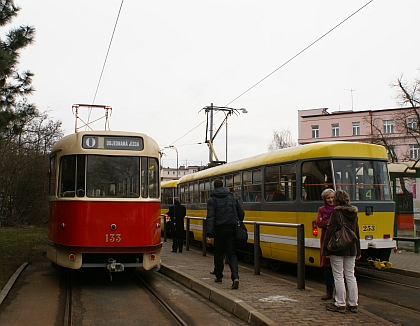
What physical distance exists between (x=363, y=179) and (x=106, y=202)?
5.09 metres

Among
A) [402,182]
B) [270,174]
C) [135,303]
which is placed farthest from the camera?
[402,182]

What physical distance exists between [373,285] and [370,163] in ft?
7.97

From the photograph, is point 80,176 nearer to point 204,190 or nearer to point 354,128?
point 204,190

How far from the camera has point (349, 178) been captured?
1040cm

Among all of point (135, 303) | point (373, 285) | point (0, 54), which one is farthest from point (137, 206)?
point (373, 285)

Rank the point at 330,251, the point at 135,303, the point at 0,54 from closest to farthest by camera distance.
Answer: the point at 330,251 → the point at 135,303 → the point at 0,54

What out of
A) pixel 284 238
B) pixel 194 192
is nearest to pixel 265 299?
pixel 284 238

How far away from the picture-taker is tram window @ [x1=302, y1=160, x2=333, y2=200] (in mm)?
10352

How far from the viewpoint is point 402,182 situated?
1609 cm

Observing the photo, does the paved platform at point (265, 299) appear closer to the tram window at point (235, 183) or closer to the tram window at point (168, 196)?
the tram window at point (235, 183)

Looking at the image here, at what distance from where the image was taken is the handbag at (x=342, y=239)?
6641 millimetres

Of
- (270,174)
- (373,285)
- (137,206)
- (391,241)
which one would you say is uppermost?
(270,174)

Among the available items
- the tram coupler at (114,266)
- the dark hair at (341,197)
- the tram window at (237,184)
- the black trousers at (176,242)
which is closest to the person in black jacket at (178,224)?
the black trousers at (176,242)

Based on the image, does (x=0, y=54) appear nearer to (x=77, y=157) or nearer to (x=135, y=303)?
(x=77, y=157)
